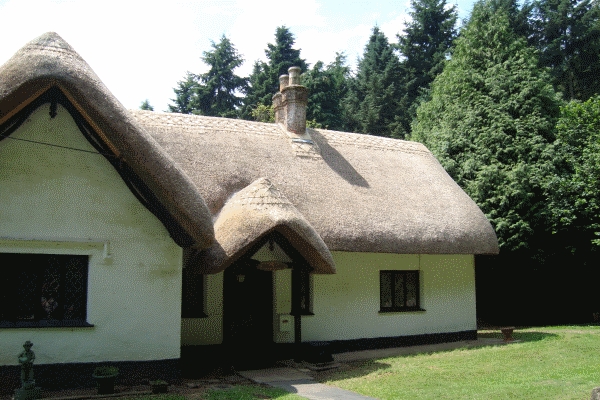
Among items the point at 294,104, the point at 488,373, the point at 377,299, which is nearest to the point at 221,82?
Result: the point at 294,104

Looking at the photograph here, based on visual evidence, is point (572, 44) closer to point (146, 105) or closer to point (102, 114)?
point (102, 114)

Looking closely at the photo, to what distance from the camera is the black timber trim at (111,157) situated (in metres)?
9.01

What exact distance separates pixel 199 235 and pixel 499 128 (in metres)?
14.5

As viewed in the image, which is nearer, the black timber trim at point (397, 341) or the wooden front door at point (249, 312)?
the wooden front door at point (249, 312)

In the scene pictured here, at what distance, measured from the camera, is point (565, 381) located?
8.88 m

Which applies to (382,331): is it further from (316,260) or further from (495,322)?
(495,322)

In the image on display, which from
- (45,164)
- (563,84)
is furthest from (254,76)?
(45,164)

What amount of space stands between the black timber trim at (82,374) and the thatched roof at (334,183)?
303 cm

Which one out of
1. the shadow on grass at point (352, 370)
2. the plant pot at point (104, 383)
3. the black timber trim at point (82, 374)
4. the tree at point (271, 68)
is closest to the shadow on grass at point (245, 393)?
the black timber trim at point (82, 374)

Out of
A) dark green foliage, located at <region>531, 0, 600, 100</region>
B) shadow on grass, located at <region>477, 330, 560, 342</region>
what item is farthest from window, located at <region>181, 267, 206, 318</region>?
dark green foliage, located at <region>531, 0, 600, 100</region>

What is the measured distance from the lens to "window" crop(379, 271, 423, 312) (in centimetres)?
1422

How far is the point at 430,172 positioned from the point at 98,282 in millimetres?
10380

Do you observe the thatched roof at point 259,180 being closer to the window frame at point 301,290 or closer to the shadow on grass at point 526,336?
the window frame at point 301,290

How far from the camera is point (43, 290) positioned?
359 inches
